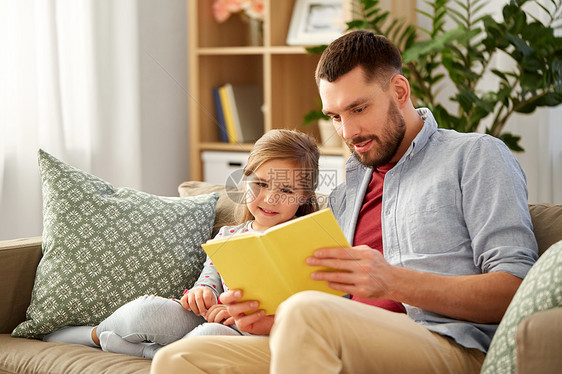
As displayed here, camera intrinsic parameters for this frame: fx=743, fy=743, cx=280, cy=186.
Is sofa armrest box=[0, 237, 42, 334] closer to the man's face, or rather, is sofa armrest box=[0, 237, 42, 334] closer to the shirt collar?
the man's face

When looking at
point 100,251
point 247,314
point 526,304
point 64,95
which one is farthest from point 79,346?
point 64,95

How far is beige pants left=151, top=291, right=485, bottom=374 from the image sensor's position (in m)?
1.19

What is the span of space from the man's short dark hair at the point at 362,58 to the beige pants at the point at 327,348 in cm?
56

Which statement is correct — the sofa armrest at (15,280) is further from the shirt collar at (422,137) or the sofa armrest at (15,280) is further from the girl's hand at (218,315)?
the shirt collar at (422,137)

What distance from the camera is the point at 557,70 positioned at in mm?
2436

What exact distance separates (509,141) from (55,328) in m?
1.72

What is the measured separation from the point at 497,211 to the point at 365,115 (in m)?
0.36

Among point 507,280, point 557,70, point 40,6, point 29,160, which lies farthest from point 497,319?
point 40,6

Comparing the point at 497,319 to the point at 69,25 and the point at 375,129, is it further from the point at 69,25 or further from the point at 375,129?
the point at 69,25

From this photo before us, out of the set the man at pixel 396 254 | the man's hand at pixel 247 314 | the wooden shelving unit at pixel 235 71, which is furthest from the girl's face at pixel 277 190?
the wooden shelving unit at pixel 235 71

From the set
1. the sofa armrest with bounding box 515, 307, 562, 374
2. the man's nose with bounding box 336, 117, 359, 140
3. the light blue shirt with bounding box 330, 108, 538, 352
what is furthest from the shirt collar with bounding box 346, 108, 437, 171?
the sofa armrest with bounding box 515, 307, 562, 374

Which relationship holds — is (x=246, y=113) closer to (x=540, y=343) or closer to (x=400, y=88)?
(x=400, y=88)

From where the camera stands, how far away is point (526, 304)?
1179 millimetres

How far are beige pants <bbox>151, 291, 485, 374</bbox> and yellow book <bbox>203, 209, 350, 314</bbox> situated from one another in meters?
0.10
